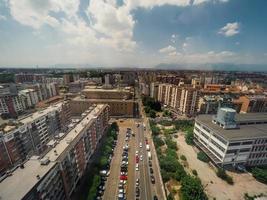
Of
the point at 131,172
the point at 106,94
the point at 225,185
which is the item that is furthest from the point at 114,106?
the point at 225,185

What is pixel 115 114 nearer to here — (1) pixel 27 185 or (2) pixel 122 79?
(1) pixel 27 185

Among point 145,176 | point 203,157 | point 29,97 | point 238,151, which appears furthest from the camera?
point 29,97

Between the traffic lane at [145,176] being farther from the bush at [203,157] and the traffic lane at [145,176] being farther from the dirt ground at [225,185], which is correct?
the bush at [203,157]

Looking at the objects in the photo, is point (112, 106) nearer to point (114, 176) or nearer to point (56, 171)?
point (114, 176)

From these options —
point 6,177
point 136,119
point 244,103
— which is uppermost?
point 6,177

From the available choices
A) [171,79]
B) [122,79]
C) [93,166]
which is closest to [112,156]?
[93,166]

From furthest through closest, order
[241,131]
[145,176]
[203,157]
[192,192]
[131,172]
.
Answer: [203,157], [241,131], [131,172], [145,176], [192,192]
